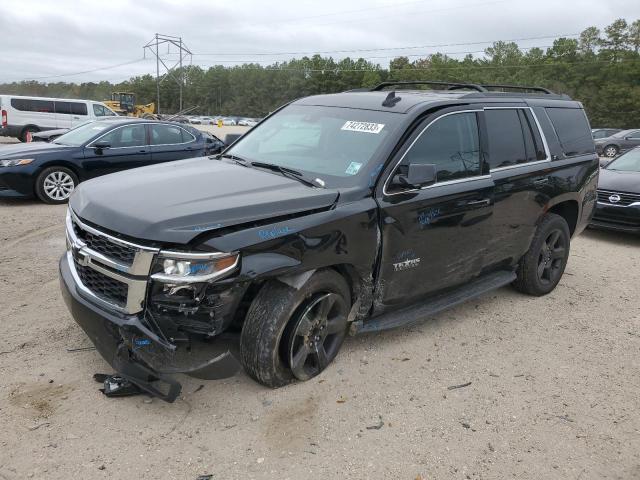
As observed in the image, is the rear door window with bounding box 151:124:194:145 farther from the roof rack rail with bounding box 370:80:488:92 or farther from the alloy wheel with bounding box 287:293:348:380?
the alloy wheel with bounding box 287:293:348:380

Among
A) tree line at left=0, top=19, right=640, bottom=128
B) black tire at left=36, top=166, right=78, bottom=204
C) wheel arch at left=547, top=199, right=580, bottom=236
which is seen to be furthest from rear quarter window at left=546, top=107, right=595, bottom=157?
tree line at left=0, top=19, right=640, bottom=128

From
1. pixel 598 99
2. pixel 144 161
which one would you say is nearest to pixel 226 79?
pixel 598 99

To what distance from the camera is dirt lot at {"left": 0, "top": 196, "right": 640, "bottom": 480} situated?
2814 mm

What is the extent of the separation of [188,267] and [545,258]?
12.9 feet

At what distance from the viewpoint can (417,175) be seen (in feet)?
11.6

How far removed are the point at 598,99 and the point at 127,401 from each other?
74.6 m

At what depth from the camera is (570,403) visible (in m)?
3.56

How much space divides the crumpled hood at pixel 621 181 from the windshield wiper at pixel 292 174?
6.63 meters

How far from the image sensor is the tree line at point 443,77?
65.6m

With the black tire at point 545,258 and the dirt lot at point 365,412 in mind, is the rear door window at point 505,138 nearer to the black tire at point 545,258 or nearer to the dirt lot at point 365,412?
the black tire at point 545,258

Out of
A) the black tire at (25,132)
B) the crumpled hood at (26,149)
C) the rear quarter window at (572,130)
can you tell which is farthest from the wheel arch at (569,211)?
the black tire at (25,132)

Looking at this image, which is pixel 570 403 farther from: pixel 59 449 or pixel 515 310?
pixel 59 449

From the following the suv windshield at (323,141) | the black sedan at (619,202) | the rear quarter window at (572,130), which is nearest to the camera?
the suv windshield at (323,141)

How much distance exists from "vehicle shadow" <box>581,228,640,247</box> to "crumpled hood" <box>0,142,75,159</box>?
8.96 meters
